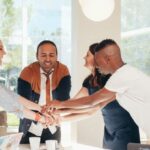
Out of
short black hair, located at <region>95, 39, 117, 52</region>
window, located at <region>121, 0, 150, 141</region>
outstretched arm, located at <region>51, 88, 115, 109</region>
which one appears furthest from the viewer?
window, located at <region>121, 0, 150, 141</region>

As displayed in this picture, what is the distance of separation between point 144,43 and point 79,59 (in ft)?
2.90

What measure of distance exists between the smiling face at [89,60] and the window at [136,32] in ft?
1.53

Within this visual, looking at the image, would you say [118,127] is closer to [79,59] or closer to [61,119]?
[61,119]

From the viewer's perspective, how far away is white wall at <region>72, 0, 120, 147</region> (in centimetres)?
296

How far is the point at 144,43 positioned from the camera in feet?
11.5

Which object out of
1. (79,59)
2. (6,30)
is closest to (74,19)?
(79,59)

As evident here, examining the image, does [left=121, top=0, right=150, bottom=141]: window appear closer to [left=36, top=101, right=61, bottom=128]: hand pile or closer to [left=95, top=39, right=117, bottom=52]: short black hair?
[left=95, top=39, right=117, bottom=52]: short black hair

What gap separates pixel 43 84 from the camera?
271 cm

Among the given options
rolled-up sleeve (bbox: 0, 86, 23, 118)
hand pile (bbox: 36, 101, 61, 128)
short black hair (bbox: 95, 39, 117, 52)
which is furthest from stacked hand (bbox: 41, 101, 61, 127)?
short black hair (bbox: 95, 39, 117, 52)

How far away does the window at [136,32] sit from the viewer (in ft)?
10.8

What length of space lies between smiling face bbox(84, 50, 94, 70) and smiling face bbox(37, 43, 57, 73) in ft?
1.03

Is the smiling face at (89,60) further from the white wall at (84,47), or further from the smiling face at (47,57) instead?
the smiling face at (47,57)

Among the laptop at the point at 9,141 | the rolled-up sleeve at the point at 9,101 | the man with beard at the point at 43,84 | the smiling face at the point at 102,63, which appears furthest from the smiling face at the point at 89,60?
the laptop at the point at 9,141

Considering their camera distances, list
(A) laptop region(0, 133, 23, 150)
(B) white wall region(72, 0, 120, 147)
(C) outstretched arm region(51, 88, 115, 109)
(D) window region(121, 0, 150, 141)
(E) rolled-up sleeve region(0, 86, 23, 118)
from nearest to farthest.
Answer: (A) laptop region(0, 133, 23, 150)
(E) rolled-up sleeve region(0, 86, 23, 118)
(C) outstretched arm region(51, 88, 115, 109)
(B) white wall region(72, 0, 120, 147)
(D) window region(121, 0, 150, 141)
